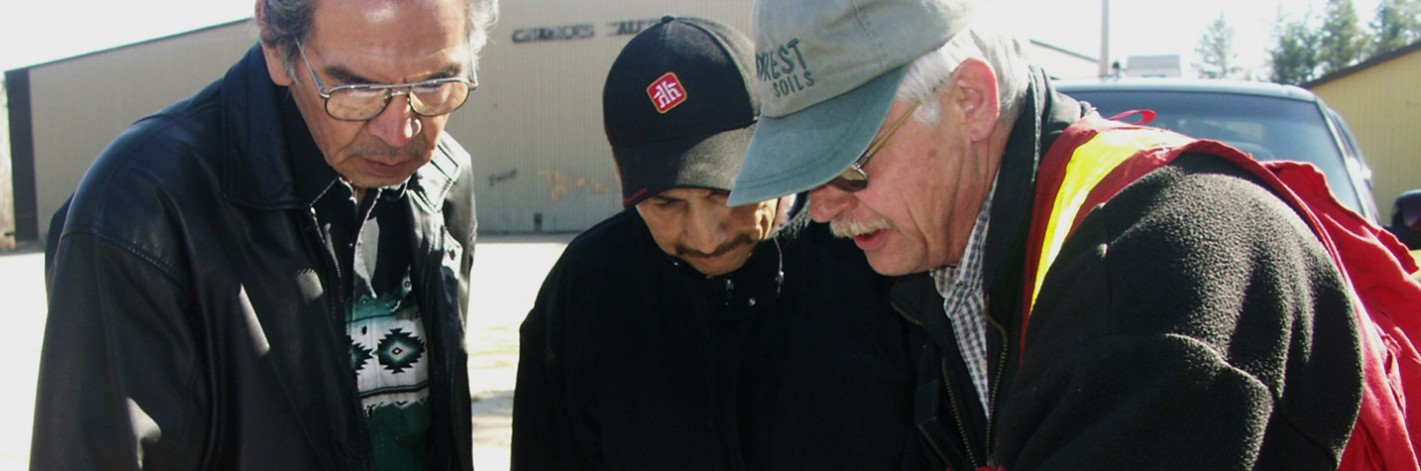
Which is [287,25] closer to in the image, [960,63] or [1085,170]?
[960,63]

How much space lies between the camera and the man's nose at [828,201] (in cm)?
164

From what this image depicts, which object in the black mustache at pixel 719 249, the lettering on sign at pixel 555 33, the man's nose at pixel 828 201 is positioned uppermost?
the lettering on sign at pixel 555 33

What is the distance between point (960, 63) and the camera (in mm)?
1469

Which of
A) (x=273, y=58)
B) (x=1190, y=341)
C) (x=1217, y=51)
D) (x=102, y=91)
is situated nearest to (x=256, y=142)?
(x=273, y=58)

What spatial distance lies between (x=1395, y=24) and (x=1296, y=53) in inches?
248

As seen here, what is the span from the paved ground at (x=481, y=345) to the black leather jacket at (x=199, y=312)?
295 centimetres

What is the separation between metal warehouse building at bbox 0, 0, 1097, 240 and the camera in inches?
997

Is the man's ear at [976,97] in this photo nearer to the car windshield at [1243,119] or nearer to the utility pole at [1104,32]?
the car windshield at [1243,119]

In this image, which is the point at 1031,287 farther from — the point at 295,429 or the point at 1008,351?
the point at 295,429

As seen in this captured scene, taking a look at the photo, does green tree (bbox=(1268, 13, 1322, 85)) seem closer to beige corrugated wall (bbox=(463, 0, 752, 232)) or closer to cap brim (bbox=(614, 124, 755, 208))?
beige corrugated wall (bbox=(463, 0, 752, 232))

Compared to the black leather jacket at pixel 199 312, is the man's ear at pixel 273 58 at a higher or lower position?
higher

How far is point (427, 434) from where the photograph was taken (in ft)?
8.00

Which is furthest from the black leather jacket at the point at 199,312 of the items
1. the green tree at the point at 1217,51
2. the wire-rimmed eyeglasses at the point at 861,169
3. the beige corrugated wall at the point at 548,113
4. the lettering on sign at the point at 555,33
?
the green tree at the point at 1217,51

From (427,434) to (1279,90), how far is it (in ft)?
11.2
